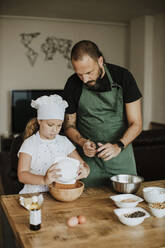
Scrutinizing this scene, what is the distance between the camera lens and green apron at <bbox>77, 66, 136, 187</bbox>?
2.31 meters

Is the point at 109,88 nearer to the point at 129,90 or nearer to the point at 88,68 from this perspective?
the point at 129,90

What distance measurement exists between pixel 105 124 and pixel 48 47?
518 centimetres

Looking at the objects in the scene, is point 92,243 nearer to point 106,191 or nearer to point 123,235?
point 123,235

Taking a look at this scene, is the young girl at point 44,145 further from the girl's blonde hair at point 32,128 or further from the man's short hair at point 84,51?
the man's short hair at point 84,51

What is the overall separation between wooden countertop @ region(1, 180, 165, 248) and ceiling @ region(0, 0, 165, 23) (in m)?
4.77

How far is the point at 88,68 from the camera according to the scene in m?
2.06

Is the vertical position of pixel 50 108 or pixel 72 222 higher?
pixel 50 108

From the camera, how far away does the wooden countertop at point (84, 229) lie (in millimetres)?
1321

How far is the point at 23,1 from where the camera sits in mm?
5781

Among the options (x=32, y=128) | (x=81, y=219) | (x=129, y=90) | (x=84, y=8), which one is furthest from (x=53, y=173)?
(x=84, y=8)

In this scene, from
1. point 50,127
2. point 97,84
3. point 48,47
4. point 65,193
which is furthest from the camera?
point 48,47

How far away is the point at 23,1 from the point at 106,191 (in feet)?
15.3

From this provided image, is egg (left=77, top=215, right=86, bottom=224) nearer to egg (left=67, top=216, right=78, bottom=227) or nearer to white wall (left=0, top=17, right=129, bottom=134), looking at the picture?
egg (left=67, top=216, right=78, bottom=227)

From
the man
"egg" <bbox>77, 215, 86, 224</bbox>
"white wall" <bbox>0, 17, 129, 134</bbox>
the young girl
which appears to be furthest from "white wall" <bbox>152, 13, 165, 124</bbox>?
"egg" <bbox>77, 215, 86, 224</bbox>
